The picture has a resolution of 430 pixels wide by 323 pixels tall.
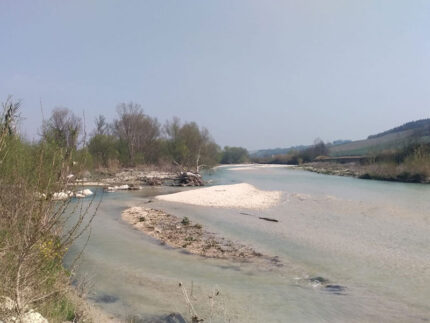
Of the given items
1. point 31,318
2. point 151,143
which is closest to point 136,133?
point 151,143

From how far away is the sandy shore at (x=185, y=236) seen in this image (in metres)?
11.9

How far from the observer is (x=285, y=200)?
968 inches

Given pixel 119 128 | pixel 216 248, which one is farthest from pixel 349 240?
pixel 119 128

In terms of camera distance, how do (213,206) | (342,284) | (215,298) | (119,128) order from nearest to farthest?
(215,298)
(342,284)
(213,206)
(119,128)

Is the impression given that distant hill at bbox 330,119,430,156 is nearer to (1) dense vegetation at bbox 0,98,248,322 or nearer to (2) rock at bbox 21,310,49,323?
(1) dense vegetation at bbox 0,98,248,322

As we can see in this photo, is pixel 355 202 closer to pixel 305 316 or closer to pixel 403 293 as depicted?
pixel 403 293

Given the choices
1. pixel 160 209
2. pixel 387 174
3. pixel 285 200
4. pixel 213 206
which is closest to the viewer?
pixel 160 209

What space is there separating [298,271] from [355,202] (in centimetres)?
1494

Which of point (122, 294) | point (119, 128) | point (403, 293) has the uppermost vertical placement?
point (119, 128)

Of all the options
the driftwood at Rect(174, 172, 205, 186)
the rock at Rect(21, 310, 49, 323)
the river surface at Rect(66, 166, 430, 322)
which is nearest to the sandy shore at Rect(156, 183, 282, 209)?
the river surface at Rect(66, 166, 430, 322)

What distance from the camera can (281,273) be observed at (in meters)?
9.87

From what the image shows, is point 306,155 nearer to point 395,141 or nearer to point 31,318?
point 395,141

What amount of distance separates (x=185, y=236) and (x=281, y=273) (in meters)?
5.34

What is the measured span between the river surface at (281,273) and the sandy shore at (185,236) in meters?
0.52
